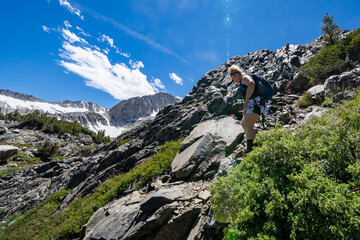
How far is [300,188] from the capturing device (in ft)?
7.66

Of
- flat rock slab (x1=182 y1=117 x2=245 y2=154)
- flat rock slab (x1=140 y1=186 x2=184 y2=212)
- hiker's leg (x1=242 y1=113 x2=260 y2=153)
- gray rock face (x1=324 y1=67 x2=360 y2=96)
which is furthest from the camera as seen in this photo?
gray rock face (x1=324 y1=67 x2=360 y2=96)

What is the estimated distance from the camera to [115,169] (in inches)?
509

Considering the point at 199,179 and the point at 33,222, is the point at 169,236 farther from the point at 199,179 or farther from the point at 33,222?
the point at 33,222

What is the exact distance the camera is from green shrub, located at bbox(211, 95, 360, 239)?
1.95 m

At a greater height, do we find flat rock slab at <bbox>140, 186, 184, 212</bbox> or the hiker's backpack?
the hiker's backpack

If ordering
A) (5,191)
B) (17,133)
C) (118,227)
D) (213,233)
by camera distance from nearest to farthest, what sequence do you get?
(213,233) < (118,227) < (5,191) < (17,133)

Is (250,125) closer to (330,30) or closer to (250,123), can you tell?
(250,123)

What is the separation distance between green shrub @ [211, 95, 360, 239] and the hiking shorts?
1.67 meters

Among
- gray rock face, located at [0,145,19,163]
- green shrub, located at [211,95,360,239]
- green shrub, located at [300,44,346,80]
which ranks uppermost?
gray rock face, located at [0,145,19,163]

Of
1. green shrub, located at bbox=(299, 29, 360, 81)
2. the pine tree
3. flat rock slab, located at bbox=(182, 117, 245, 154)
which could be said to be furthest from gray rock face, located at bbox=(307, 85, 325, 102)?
the pine tree

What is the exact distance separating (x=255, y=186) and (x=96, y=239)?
6.01 m

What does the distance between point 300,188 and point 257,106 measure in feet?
11.2

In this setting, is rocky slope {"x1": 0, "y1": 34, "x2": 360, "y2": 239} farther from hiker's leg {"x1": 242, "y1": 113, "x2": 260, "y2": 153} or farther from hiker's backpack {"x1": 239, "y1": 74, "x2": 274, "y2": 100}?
hiker's backpack {"x1": 239, "y1": 74, "x2": 274, "y2": 100}

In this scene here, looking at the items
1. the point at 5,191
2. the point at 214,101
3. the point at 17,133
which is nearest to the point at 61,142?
the point at 17,133
